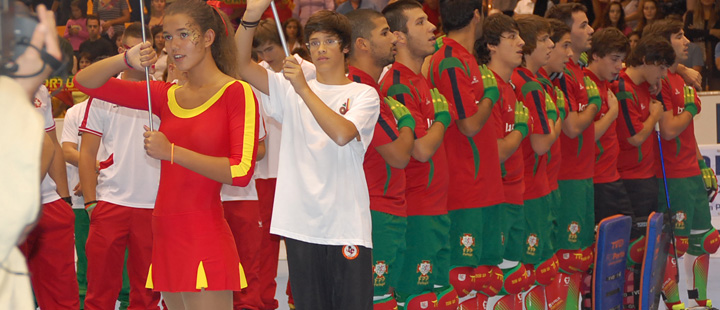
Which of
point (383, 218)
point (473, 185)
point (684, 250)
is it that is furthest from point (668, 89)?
point (383, 218)

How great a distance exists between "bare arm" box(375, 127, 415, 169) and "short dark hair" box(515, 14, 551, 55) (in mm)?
1887

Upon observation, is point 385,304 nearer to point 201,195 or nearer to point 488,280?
point 488,280

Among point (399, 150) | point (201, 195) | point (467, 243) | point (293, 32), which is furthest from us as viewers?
point (293, 32)

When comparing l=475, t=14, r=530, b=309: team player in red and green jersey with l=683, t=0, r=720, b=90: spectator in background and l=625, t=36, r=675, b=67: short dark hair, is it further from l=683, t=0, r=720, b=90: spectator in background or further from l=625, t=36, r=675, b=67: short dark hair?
l=683, t=0, r=720, b=90: spectator in background

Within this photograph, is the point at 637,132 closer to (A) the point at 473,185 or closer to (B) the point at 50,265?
(A) the point at 473,185

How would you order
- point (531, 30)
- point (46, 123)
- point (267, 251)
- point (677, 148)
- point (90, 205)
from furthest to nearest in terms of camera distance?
point (677, 148) → point (267, 251) → point (531, 30) → point (90, 205) → point (46, 123)

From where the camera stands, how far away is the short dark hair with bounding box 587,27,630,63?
20.7 feet

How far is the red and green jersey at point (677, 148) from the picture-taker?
6781 millimetres

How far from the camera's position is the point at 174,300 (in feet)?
11.7

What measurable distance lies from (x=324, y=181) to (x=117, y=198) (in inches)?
77.2

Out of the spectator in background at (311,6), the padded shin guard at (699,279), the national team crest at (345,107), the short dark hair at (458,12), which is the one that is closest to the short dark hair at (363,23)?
the national team crest at (345,107)

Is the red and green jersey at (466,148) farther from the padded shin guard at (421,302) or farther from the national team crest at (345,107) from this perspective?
the national team crest at (345,107)

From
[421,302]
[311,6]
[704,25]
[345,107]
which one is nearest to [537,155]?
[421,302]

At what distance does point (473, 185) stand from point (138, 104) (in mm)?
2027
